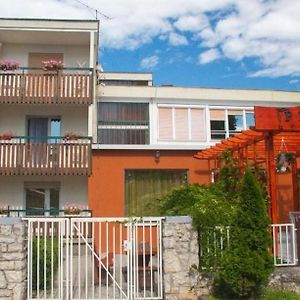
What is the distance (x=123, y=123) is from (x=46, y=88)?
3.75m

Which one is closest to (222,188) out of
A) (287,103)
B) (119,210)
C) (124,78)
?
(119,210)

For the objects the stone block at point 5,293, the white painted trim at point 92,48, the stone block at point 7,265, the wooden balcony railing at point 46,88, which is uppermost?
the white painted trim at point 92,48

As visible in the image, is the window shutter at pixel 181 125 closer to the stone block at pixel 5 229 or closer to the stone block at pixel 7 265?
the stone block at pixel 5 229

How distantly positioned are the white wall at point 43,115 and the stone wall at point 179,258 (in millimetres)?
11557

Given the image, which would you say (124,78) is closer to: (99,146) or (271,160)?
(99,146)

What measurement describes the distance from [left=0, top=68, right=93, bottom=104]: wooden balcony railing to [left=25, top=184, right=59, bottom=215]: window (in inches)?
140

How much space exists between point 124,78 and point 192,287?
23.3m

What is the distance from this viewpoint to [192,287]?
31.7 ft

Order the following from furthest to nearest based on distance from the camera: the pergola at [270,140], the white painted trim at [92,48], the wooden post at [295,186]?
the white painted trim at [92,48], the wooden post at [295,186], the pergola at [270,140]

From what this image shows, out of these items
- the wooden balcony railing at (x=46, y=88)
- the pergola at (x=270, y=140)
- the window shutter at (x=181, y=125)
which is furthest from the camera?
the window shutter at (x=181, y=125)

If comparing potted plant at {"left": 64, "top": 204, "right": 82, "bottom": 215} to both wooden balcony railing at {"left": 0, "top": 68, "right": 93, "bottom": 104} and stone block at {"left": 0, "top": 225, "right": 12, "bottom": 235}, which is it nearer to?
wooden balcony railing at {"left": 0, "top": 68, "right": 93, "bottom": 104}

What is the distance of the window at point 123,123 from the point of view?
21.2 m

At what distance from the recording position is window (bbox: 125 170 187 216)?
17.8m

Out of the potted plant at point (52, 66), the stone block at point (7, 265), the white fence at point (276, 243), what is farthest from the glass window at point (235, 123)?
the stone block at point (7, 265)
